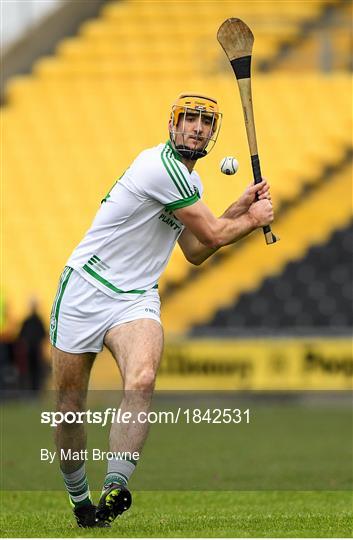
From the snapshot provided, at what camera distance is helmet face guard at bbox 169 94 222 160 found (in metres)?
6.89

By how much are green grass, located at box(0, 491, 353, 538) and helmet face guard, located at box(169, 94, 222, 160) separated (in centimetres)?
186

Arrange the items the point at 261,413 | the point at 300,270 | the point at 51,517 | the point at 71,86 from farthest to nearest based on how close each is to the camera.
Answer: the point at 71,86, the point at 300,270, the point at 261,413, the point at 51,517

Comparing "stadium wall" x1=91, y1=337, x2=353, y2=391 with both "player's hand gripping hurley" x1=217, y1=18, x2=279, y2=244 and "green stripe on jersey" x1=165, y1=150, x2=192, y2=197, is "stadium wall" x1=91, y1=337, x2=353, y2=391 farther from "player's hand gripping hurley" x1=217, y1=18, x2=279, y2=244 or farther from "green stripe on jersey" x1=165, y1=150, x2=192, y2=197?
"green stripe on jersey" x1=165, y1=150, x2=192, y2=197

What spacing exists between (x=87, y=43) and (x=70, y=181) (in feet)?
12.6

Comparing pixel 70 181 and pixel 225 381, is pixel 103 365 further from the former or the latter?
pixel 70 181

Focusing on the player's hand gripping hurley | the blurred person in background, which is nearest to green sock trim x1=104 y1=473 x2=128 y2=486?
the player's hand gripping hurley

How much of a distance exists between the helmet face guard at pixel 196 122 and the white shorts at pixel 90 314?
737 millimetres

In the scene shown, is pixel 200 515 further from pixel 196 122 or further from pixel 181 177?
pixel 196 122

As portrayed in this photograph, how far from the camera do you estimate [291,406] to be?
1870cm

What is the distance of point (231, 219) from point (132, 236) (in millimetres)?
502

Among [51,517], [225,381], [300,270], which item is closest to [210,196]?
[300,270]

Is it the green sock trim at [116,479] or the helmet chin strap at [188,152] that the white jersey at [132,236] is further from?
the green sock trim at [116,479]

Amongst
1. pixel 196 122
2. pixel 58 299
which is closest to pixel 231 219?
pixel 196 122

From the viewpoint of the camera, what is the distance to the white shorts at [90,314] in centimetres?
689
